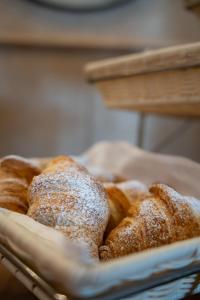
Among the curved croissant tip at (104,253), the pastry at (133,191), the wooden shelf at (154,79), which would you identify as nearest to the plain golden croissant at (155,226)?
the curved croissant tip at (104,253)

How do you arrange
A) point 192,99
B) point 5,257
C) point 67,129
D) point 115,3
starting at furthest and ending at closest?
1. point 67,129
2. point 115,3
3. point 192,99
4. point 5,257

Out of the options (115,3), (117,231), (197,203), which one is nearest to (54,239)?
(117,231)

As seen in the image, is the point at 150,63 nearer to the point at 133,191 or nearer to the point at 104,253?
the point at 133,191

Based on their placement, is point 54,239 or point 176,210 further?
point 176,210

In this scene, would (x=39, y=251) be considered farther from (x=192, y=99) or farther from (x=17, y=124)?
(x=17, y=124)

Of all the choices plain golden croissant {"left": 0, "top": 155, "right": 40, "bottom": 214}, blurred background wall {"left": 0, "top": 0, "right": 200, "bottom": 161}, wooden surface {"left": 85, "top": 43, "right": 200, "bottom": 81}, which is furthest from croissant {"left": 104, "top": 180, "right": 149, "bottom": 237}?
blurred background wall {"left": 0, "top": 0, "right": 200, "bottom": 161}

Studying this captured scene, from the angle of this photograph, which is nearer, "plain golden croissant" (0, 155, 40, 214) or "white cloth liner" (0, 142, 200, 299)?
"white cloth liner" (0, 142, 200, 299)

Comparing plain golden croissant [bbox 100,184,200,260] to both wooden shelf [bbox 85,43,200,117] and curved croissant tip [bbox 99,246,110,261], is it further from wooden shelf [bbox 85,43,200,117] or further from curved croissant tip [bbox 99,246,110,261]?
wooden shelf [bbox 85,43,200,117]
